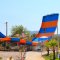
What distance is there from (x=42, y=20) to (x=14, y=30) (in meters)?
53.5

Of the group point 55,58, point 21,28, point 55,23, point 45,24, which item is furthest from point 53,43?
point 21,28

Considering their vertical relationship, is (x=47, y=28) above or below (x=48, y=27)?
below

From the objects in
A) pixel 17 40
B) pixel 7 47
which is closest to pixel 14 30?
pixel 7 47

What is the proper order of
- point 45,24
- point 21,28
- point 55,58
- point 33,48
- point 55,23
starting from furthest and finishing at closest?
point 21,28 < point 33,48 < point 45,24 < point 55,23 < point 55,58

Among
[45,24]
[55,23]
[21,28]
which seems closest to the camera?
[55,23]

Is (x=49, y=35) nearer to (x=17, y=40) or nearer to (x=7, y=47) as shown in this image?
(x=17, y=40)

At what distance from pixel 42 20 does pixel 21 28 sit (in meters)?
52.3

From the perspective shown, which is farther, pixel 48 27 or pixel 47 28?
pixel 47 28

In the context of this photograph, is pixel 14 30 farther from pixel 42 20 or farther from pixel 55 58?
pixel 55 58

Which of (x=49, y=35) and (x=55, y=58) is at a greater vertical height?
(x=49, y=35)

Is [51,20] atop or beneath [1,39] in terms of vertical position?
atop

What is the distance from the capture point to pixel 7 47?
60.7m

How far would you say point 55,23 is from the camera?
34781 mm

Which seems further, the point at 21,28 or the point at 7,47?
the point at 21,28
